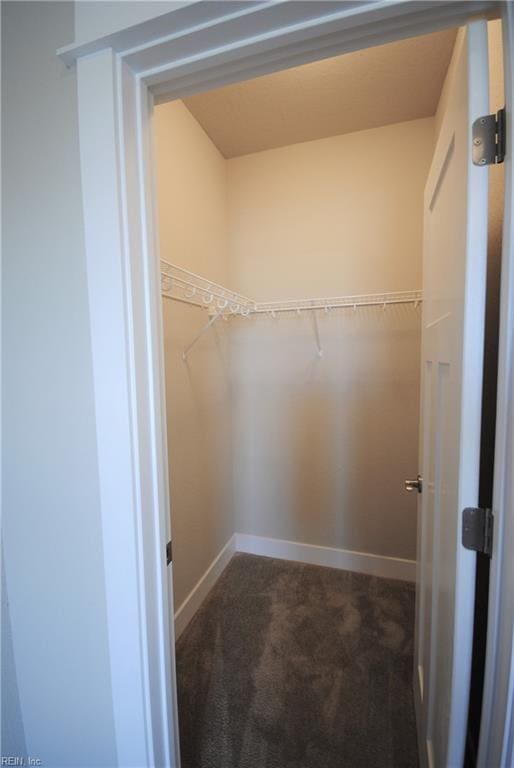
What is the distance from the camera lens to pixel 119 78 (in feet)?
2.23

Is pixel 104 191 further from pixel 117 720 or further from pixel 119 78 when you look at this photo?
pixel 117 720

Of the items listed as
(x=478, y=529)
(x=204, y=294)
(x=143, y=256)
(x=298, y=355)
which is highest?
(x=204, y=294)

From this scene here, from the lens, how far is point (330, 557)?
7.45 feet

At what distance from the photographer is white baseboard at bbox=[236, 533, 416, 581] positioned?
212 centimetres

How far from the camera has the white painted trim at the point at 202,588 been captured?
1.76 meters

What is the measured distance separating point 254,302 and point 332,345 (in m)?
0.60

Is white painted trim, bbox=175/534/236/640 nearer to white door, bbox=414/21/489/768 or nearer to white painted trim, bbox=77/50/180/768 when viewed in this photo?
white painted trim, bbox=77/50/180/768

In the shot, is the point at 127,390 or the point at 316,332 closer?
the point at 127,390

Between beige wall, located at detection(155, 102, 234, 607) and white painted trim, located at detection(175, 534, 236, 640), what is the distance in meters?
0.04

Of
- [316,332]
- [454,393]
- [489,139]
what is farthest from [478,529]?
[316,332]

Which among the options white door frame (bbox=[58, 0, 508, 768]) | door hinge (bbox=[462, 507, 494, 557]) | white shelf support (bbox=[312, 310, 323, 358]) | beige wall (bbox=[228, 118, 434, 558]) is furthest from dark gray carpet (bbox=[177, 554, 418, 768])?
white shelf support (bbox=[312, 310, 323, 358])

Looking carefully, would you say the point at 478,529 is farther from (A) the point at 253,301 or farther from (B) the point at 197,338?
(A) the point at 253,301

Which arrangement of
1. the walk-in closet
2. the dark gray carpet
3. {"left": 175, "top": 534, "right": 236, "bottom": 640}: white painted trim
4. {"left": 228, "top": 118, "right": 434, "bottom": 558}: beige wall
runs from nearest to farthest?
the dark gray carpet
the walk-in closet
{"left": 175, "top": 534, "right": 236, "bottom": 640}: white painted trim
{"left": 228, "top": 118, "right": 434, "bottom": 558}: beige wall

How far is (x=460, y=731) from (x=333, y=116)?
254cm
